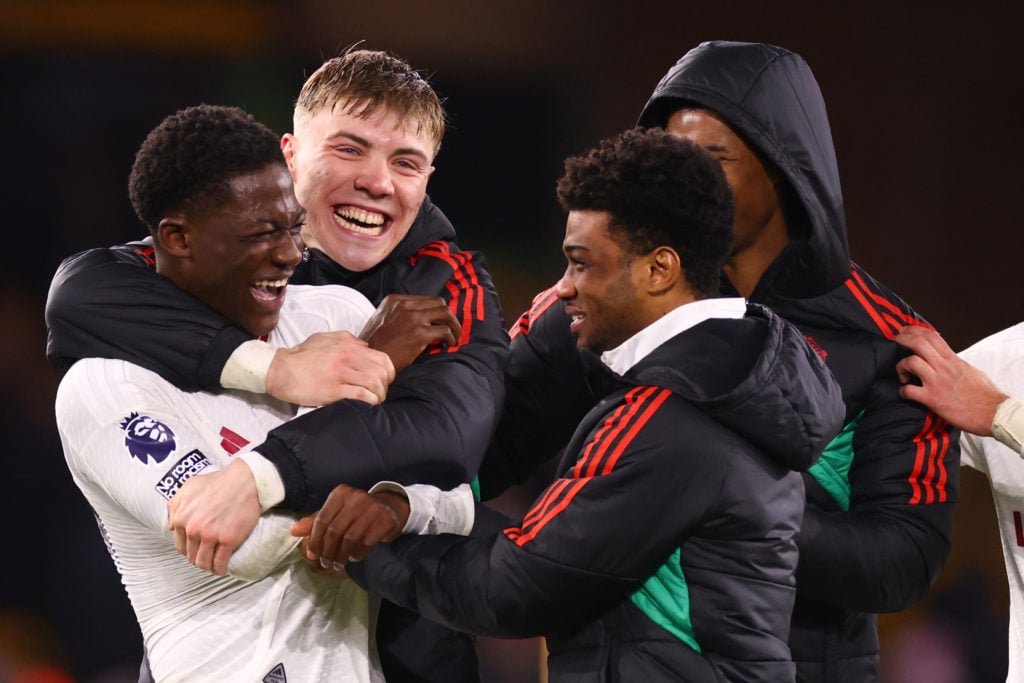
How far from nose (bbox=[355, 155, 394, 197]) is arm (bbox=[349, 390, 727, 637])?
2.24ft

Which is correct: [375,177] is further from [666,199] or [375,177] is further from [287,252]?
[666,199]

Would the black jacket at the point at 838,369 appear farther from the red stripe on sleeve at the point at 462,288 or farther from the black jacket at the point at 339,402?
the black jacket at the point at 339,402

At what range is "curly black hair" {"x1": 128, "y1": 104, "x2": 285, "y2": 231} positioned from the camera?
1.64m

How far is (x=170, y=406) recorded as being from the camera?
1.64 metres

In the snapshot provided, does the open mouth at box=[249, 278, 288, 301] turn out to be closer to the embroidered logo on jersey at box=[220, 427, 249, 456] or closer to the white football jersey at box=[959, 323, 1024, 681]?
the embroidered logo on jersey at box=[220, 427, 249, 456]

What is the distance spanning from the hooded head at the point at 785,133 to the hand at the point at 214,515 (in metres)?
0.94

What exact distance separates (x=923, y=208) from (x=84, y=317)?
3532mm

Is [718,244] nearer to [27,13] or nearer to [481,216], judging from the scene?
[481,216]

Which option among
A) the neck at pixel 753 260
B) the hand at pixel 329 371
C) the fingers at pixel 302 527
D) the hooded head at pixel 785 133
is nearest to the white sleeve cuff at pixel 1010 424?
the hooded head at pixel 785 133

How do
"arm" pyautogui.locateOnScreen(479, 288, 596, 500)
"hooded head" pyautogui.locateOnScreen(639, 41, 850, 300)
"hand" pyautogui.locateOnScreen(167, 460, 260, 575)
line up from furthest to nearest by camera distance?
"arm" pyautogui.locateOnScreen(479, 288, 596, 500) < "hooded head" pyautogui.locateOnScreen(639, 41, 850, 300) < "hand" pyautogui.locateOnScreen(167, 460, 260, 575)

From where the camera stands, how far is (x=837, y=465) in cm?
210

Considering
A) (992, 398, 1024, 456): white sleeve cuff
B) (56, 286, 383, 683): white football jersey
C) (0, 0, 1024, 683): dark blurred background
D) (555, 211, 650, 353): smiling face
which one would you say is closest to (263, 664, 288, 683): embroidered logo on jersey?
(56, 286, 383, 683): white football jersey

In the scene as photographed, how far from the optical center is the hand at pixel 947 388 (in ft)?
6.71

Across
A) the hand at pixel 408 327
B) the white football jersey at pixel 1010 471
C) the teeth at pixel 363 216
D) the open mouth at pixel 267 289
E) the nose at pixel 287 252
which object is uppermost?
the nose at pixel 287 252
